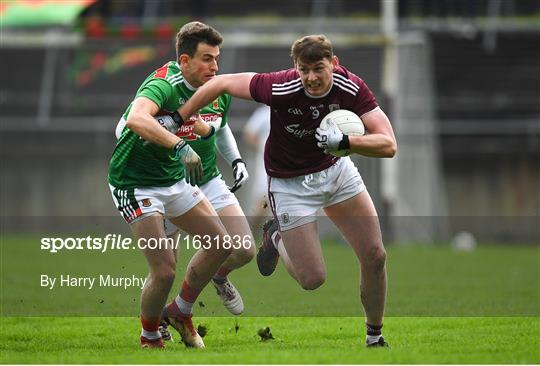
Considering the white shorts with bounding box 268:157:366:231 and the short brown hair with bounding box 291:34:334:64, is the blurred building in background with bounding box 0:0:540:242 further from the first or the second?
the short brown hair with bounding box 291:34:334:64

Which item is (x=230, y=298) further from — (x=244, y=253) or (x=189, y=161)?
(x=189, y=161)

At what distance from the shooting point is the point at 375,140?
Result: 298 inches

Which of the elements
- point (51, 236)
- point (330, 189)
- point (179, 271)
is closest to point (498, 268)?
point (179, 271)

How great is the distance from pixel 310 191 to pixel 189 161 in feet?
3.60

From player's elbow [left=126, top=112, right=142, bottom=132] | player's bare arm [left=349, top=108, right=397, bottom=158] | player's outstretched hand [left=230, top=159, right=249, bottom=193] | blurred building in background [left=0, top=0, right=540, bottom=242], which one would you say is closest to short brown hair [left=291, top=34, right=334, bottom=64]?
player's bare arm [left=349, top=108, right=397, bottom=158]

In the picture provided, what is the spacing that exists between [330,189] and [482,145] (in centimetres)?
1498

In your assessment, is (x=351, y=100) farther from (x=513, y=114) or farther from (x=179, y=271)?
(x=513, y=114)

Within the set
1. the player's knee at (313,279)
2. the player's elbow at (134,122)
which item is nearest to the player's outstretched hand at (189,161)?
the player's elbow at (134,122)

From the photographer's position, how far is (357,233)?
7844mm

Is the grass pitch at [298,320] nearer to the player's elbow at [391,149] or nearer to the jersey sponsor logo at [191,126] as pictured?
the jersey sponsor logo at [191,126]

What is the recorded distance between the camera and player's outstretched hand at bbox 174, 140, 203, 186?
24.6ft

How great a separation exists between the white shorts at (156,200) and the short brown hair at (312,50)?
138 cm

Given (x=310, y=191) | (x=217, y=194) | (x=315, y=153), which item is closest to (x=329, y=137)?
(x=315, y=153)

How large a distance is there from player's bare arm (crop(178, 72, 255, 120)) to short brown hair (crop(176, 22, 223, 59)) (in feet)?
1.29
